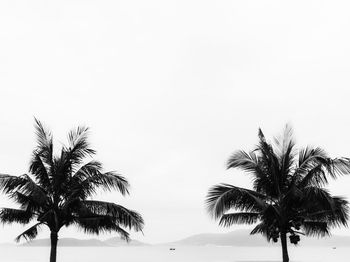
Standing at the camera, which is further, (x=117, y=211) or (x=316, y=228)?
(x=316, y=228)

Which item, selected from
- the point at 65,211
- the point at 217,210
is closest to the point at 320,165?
the point at 217,210

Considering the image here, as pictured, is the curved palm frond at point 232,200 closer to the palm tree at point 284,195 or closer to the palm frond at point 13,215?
the palm tree at point 284,195

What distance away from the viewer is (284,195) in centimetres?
1994

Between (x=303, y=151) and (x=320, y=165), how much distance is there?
1.07 metres

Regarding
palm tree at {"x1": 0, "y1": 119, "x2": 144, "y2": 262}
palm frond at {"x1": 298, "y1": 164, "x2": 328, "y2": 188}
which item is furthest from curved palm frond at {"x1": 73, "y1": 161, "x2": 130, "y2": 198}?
palm frond at {"x1": 298, "y1": 164, "x2": 328, "y2": 188}

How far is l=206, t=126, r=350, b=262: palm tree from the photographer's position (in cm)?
1931

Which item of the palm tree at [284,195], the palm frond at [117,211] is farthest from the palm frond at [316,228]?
the palm frond at [117,211]

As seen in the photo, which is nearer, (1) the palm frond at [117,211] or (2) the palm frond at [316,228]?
(1) the palm frond at [117,211]

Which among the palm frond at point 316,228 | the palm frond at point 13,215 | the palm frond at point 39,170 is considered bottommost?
the palm frond at point 316,228

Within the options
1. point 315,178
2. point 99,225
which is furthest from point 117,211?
point 315,178

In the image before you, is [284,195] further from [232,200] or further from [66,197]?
[66,197]

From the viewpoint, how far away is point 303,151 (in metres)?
20.2

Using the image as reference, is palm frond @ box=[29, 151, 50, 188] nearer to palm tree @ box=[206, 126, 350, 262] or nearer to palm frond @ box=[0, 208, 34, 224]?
palm frond @ box=[0, 208, 34, 224]

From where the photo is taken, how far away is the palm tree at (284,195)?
63.4ft
